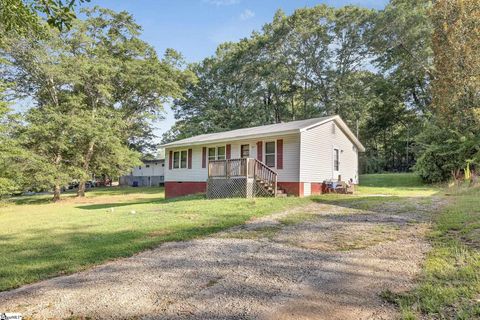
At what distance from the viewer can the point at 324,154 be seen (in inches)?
594

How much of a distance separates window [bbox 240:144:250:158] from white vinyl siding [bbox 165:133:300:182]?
131 millimetres

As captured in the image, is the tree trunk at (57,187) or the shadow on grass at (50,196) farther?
the shadow on grass at (50,196)

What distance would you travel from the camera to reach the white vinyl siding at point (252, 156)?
533 inches

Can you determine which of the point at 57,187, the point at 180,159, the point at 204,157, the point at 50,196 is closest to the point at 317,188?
the point at 204,157

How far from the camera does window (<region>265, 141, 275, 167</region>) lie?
14.4m

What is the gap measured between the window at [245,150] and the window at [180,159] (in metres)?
4.54

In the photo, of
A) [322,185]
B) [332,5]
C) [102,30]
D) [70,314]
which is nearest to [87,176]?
[102,30]

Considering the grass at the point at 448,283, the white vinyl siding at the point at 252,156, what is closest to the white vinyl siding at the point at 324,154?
the white vinyl siding at the point at 252,156

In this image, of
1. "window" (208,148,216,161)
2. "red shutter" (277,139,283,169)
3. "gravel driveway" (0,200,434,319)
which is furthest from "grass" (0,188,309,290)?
"window" (208,148,216,161)

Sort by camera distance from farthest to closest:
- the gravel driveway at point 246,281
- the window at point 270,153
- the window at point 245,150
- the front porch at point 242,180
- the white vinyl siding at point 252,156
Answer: the window at point 245,150 → the window at point 270,153 → the white vinyl siding at point 252,156 → the front porch at point 242,180 → the gravel driveway at point 246,281

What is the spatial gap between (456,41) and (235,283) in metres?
19.7

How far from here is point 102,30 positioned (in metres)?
25.6

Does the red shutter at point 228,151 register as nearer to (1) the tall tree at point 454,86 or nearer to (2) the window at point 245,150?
(2) the window at point 245,150

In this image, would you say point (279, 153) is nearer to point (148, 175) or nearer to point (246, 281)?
point (246, 281)
